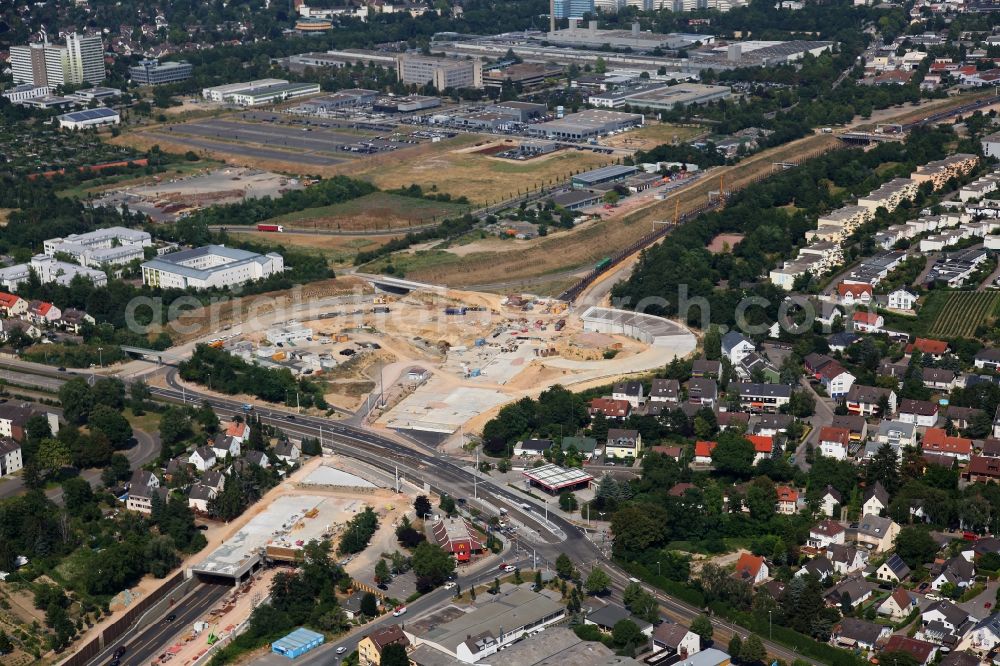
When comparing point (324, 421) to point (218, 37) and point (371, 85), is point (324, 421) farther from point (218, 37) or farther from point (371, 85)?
point (218, 37)

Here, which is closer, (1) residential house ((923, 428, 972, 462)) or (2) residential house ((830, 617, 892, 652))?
(2) residential house ((830, 617, 892, 652))

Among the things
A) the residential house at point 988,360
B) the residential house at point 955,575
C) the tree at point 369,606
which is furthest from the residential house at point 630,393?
the tree at point 369,606

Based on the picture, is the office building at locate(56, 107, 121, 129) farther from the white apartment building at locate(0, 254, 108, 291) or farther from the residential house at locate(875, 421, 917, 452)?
the residential house at locate(875, 421, 917, 452)

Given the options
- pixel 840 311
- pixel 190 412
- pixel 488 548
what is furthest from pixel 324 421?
pixel 840 311

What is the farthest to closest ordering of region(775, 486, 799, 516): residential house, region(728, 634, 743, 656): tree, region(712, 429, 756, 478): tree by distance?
1. region(712, 429, 756, 478): tree
2. region(775, 486, 799, 516): residential house
3. region(728, 634, 743, 656): tree

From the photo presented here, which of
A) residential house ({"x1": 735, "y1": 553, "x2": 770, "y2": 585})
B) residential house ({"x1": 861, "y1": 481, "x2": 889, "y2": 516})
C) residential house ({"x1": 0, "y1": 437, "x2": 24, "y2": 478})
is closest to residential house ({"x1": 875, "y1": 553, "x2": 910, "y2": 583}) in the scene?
residential house ({"x1": 735, "y1": 553, "x2": 770, "y2": 585})

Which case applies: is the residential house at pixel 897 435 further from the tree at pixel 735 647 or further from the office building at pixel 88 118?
the office building at pixel 88 118
